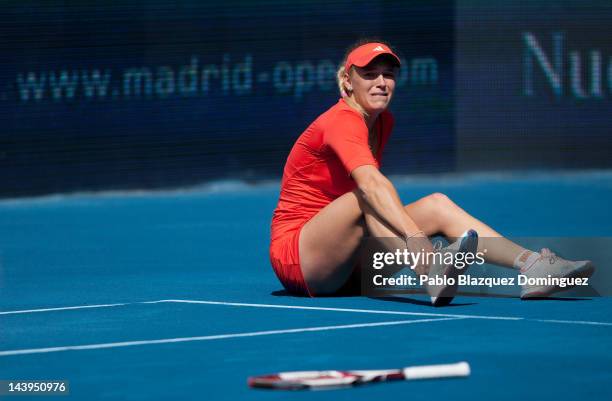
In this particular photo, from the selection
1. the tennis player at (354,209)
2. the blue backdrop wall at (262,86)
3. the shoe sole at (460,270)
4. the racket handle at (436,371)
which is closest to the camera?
the racket handle at (436,371)

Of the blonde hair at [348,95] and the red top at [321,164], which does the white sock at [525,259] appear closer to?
the red top at [321,164]

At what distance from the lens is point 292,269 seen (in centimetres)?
637

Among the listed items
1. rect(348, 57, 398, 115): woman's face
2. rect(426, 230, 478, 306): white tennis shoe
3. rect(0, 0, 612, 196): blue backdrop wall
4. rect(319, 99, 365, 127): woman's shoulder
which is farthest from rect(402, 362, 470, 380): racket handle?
rect(0, 0, 612, 196): blue backdrop wall

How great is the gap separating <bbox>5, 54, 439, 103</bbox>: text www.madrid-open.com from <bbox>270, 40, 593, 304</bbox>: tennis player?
22.8 feet

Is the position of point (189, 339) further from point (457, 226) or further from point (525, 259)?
point (525, 259)

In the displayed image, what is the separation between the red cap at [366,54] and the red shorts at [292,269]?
0.78 meters

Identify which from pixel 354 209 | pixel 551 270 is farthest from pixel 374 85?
pixel 551 270

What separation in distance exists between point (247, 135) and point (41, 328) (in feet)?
26.9

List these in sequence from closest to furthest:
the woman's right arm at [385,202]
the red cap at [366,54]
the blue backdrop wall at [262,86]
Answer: the woman's right arm at [385,202] → the red cap at [366,54] → the blue backdrop wall at [262,86]

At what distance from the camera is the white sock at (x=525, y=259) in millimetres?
5934

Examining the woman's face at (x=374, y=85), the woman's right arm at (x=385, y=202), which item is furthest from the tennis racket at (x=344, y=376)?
the woman's face at (x=374, y=85)

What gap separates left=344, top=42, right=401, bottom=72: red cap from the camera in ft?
20.5

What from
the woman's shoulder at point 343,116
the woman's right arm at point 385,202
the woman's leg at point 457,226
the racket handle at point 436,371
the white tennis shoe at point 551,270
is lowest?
the racket handle at point 436,371

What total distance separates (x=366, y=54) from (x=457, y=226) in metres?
0.88
